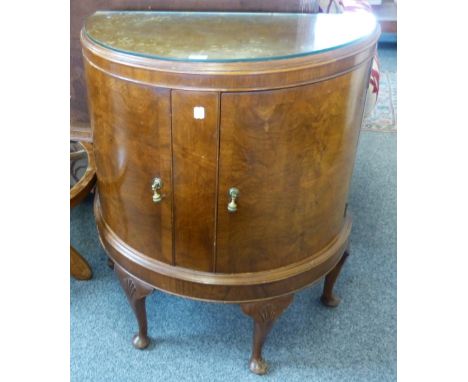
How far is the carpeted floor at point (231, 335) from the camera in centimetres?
112

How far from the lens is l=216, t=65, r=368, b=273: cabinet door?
0.77 m

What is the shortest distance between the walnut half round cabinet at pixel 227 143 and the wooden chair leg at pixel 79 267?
32 centimetres

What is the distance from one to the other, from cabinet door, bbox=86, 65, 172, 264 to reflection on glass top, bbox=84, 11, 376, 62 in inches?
3.0

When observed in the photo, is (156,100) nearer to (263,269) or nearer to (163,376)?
(263,269)

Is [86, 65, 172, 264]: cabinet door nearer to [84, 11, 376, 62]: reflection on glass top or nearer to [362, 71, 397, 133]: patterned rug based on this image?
[84, 11, 376, 62]: reflection on glass top

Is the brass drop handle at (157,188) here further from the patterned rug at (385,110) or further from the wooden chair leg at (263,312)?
the patterned rug at (385,110)

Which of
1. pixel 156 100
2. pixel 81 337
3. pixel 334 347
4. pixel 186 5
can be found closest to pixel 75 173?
pixel 81 337

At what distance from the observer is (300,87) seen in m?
0.76

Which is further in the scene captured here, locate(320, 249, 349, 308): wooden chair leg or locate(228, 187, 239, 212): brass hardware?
locate(320, 249, 349, 308): wooden chair leg

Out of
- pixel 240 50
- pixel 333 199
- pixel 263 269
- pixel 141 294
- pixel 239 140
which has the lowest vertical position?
pixel 141 294

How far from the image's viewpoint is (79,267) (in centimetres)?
133

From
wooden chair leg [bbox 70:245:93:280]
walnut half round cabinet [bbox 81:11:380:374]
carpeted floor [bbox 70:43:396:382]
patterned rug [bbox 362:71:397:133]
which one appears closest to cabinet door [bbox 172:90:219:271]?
walnut half round cabinet [bbox 81:11:380:374]

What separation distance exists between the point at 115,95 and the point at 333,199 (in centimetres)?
47

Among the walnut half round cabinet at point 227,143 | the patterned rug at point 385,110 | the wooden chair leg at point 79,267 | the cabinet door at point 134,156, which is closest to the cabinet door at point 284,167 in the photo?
the walnut half round cabinet at point 227,143
